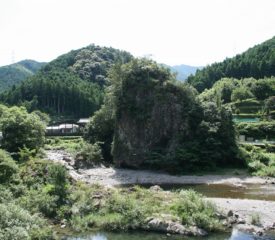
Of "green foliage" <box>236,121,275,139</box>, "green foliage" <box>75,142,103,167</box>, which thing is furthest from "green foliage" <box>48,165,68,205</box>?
"green foliage" <box>236,121,275,139</box>

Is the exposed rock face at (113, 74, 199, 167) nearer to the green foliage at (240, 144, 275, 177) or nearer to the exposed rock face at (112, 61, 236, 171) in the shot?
the exposed rock face at (112, 61, 236, 171)

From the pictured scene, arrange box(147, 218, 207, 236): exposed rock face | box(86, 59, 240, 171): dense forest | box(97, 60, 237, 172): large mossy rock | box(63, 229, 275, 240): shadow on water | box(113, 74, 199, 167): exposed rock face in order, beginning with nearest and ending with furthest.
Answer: box(63, 229, 275, 240): shadow on water
box(147, 218, 207, 236): exposed rock face
box(86, 59, 240, 171): dense forest
box(97, 60, 237, 172): large mossy rock
box(113, 74, 199, 167): exposed rock face

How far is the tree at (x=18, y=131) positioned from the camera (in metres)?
60.4

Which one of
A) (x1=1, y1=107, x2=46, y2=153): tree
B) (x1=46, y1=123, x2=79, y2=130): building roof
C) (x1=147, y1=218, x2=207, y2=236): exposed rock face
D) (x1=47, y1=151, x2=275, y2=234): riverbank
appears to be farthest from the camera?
(x1=46, y1=123, x2=79, y2=130): building roof

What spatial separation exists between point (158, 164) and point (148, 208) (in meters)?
27.9

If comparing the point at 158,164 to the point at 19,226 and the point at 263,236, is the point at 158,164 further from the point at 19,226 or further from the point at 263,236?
the point at 19,226

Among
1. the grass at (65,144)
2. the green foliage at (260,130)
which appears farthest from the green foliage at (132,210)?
the green foliage at (260,130)

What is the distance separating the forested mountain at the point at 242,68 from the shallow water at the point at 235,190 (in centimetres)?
9503

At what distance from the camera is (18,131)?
200ft

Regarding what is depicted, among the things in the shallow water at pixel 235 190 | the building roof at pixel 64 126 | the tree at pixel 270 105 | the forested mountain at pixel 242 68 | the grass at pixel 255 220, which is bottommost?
the shallow water at pixel 235 190

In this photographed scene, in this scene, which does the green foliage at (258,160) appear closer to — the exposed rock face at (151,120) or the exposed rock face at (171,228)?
the exposed rock face at (151,120)

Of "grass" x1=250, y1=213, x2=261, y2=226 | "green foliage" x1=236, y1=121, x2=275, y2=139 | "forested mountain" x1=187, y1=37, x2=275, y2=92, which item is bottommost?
"grass" x1=250, y1=213, x2=261, y2=226

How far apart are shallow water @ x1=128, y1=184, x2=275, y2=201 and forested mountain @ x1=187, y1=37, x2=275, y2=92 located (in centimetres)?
9503

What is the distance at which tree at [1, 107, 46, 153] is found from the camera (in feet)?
198
